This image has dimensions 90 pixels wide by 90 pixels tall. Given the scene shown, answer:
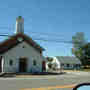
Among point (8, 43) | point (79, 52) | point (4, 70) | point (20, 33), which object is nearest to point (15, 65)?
point (4, 70)

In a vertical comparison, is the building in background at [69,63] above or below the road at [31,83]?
above

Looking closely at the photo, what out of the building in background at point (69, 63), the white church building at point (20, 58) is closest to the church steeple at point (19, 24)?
the white church building at point (20, 58)

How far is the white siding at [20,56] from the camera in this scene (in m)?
30.9

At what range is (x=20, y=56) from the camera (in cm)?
3191

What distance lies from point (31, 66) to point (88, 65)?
3933cm

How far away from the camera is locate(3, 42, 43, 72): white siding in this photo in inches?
1217

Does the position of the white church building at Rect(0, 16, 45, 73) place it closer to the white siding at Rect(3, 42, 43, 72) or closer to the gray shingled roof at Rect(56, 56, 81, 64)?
the white siding at Rect(3, 42, 43, 72)

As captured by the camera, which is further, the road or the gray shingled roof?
the gray shingled roof

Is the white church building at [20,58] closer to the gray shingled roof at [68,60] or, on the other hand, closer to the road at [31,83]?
the road at [31,83]

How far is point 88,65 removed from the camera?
6600 cm

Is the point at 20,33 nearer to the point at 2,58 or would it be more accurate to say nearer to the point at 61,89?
the point at 2,58

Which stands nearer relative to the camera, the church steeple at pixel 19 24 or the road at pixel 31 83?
the road at pixel 31 83

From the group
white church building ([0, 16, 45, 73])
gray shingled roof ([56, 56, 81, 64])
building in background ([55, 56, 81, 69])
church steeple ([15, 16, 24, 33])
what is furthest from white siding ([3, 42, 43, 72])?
gray shingled roof ([56, 56, 81, 64])

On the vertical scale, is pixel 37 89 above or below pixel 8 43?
below
